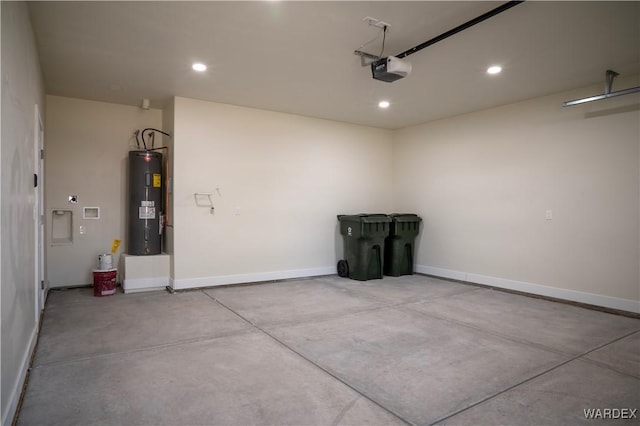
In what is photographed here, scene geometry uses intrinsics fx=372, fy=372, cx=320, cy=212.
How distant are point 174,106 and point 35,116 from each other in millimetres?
2029

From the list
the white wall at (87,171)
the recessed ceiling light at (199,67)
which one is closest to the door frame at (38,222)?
the white wall at (87,171)

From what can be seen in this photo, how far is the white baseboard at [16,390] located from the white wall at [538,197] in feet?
18.7

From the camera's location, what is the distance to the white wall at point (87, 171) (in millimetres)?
5309

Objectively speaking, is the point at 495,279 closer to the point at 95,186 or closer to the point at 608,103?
the point at 608,103

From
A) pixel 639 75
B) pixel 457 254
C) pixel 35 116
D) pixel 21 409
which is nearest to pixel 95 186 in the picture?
pixel 35 116

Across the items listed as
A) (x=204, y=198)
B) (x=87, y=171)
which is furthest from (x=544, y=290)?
(x=87, y=171)

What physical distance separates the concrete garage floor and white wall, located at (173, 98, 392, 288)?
1087mm

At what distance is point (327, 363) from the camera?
2.92 metres

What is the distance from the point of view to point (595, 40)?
351 cm

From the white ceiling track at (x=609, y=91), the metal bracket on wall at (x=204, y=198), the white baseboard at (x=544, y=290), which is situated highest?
the white ceiling track at (x=609, y=91)

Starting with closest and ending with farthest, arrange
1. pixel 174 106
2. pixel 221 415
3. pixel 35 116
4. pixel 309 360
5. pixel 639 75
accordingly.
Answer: pixel 221 415, pixel 309 360, pixel 35 116, pixel 639 75, pixel 174 106

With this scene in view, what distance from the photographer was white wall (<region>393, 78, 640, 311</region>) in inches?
176

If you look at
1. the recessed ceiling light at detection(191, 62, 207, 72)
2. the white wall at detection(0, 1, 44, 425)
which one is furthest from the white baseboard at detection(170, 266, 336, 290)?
the recessed ceiling light at detection(191, 62, 207, 72)

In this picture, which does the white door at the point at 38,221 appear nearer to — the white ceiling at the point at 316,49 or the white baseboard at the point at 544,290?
the white ceiling at the point at 316,49
